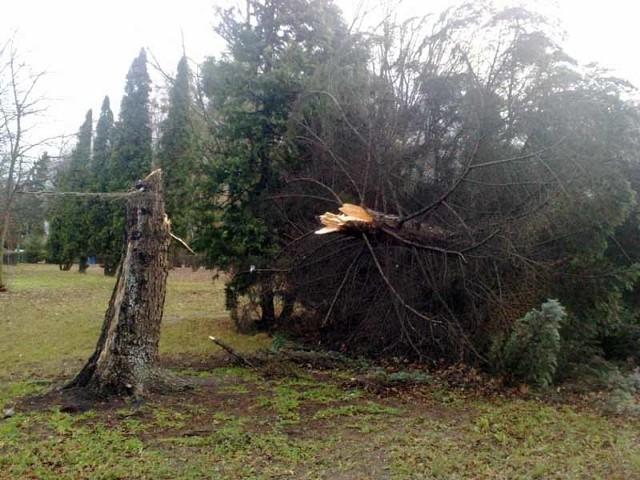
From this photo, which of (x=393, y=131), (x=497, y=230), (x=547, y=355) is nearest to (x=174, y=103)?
(x=393, y=131)

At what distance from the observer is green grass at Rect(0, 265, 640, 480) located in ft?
13.6

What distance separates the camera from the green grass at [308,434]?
13.6 feet

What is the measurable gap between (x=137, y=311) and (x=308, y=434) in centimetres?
246

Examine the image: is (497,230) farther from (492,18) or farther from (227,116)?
(227,116)

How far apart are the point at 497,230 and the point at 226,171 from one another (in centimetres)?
549

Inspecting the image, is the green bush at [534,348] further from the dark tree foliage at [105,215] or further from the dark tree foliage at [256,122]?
the dark tree foliage at [105,215]

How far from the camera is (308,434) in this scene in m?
5.00

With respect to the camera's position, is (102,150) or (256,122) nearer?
(256,122)

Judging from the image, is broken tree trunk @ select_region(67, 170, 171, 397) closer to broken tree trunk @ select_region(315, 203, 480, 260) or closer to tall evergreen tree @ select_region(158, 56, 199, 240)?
broken tree trunk @ select_region(315, 203, 480, 260)

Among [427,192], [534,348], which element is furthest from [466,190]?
[534,348]

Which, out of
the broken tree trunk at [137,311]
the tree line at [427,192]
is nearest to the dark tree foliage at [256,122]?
the tree line at [427,192]

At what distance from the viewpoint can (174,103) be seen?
2272cm

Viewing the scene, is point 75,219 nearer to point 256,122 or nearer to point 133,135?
point 133,135

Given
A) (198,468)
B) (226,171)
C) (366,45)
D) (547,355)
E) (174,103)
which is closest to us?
(198,468)
